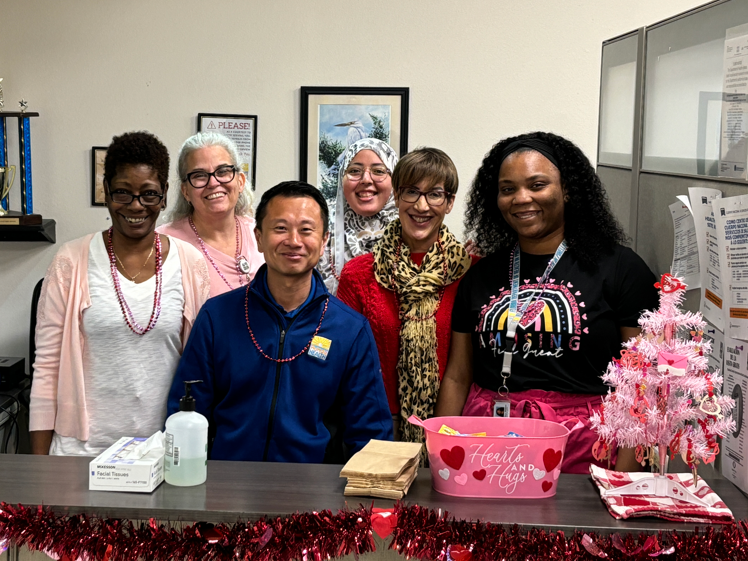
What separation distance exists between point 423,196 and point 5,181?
2.63m

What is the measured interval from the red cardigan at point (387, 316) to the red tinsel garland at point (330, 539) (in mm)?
953

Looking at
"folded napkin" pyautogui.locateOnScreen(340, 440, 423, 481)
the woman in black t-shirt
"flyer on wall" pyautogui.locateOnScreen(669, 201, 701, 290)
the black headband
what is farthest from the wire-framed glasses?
"folded napkin" pyautogui.locateOnScreen(340, 440, 423, 481)

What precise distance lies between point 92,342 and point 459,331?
1035mm

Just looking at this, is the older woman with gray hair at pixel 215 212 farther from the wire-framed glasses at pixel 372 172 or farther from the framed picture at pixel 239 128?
the framed picture at pixel 239 128

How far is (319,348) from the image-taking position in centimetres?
190

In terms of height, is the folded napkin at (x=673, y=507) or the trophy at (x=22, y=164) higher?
the trophy at (x=22, y=164)

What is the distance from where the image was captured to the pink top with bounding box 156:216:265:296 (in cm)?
250

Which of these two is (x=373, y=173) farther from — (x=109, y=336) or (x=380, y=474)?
(x=380, y=474)

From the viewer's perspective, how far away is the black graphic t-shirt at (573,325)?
6.14ft

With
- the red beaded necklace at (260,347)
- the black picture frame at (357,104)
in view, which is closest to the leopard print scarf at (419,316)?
the red beaded necklace at (260,347)

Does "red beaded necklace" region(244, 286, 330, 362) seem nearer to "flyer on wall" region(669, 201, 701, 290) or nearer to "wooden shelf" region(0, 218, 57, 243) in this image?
"flyer on wall" region(669, 201, 701, 290)

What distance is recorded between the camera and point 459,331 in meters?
2.11

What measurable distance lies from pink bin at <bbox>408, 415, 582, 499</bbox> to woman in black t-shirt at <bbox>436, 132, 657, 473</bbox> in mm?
421

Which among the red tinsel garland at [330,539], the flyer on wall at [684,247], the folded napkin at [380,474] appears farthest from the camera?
the flyer on wall at [684,247]
